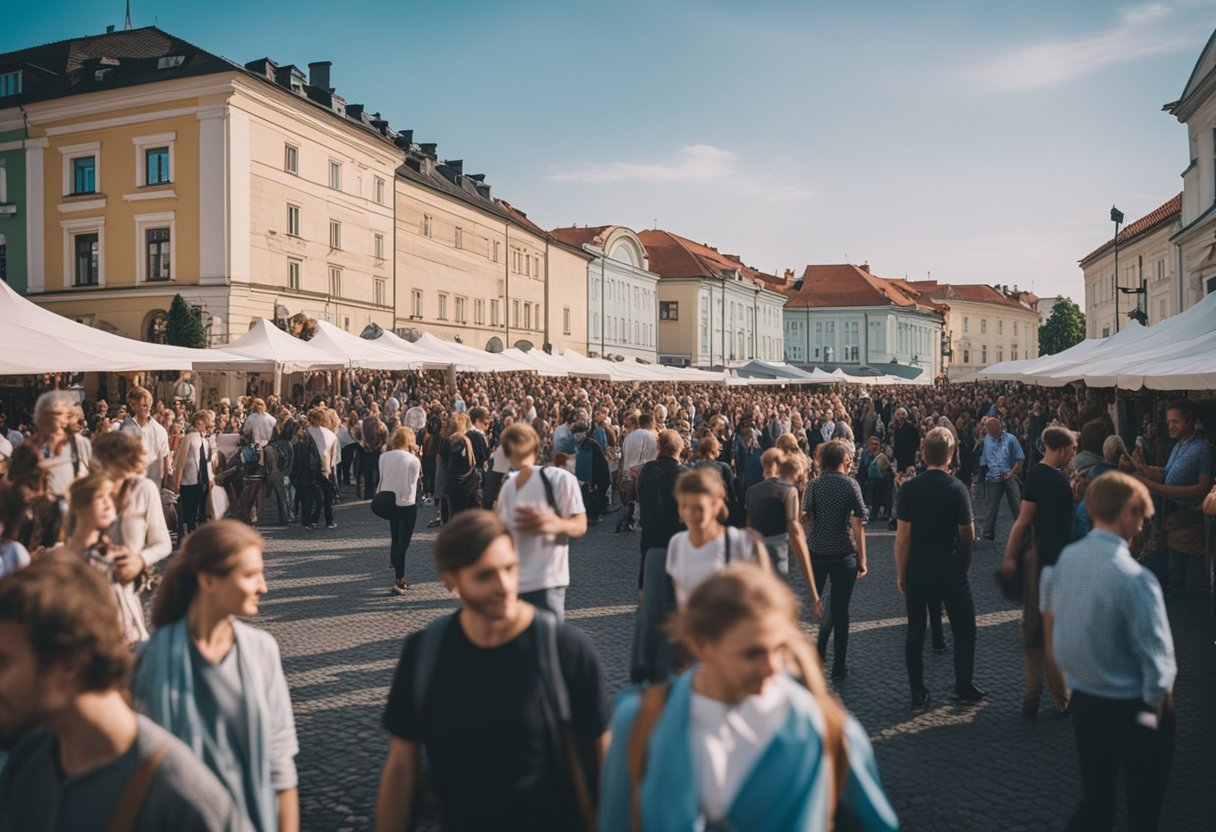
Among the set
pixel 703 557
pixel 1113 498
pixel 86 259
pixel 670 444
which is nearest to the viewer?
pixel 1113 498

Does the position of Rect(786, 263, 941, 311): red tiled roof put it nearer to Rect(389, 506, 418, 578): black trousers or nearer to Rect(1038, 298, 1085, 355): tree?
Rect(1038, 298, 1085, 355): tree

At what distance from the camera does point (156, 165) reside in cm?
3453

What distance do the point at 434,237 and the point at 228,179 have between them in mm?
14739

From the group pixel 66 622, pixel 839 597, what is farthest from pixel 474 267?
pixel 66 622

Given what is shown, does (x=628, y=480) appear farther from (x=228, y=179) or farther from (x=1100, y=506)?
(x=228, y=179)

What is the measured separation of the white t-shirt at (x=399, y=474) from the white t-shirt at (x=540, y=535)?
11.9 ft

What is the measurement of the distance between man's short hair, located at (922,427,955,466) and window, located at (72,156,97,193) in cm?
3783

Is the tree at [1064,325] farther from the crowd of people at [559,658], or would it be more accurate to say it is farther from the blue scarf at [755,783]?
the blue scarf at [755,783]

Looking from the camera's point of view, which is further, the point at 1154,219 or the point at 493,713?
the point at 1154,219

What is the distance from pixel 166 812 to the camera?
1.97m

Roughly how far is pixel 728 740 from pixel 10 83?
46.9 metres

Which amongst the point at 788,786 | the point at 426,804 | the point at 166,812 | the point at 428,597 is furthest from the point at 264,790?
the point at 428,597

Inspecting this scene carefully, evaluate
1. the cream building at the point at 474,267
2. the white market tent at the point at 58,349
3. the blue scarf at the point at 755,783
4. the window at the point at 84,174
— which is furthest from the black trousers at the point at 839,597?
the window at the point at 84,174

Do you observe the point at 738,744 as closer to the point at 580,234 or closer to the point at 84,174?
the point at 84,174
